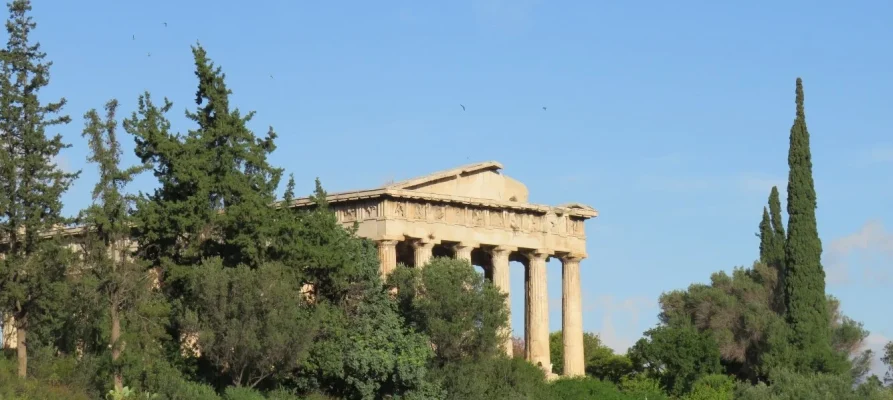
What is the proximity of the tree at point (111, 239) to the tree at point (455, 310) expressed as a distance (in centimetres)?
839

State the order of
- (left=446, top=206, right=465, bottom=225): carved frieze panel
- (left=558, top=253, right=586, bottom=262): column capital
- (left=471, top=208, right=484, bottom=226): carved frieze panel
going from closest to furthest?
1. (left=446, top=206, right=465, bottom=225): carved frieze panel
2. (left=471, top=208, right=484, bottom=226): carved frieze panel
3. (left=558, top=253, right=586, bottom=262): column capital

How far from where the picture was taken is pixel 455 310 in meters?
59.7

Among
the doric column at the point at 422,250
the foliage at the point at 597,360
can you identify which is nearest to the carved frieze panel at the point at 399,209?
the doric column at the point at 422,250

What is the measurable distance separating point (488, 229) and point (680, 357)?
37.1ft

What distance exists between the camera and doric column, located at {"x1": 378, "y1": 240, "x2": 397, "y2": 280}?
2522 inches

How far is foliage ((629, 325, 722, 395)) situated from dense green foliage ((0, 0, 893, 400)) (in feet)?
29.9

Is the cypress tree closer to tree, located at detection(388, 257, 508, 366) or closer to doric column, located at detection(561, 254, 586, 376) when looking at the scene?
doric column, located at detection(561, 254, 586, 376)

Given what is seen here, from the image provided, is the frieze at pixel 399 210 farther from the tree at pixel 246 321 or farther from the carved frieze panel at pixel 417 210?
the tree at pixel 246 321

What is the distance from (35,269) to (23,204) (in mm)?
1871

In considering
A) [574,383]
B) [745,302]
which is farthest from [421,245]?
[745,302]

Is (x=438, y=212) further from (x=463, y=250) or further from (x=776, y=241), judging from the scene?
(x=776, y=241)

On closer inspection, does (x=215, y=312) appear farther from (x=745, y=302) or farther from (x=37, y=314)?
(x=745, y=302)

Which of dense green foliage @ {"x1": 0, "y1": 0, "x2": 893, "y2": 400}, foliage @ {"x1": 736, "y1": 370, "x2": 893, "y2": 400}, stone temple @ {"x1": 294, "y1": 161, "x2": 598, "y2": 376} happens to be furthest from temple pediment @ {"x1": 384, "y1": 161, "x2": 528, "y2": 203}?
foliage @ {"x1": 736, "y1": 370, "x2": 893, "y2": 400}

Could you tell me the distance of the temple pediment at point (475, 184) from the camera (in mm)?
66875
